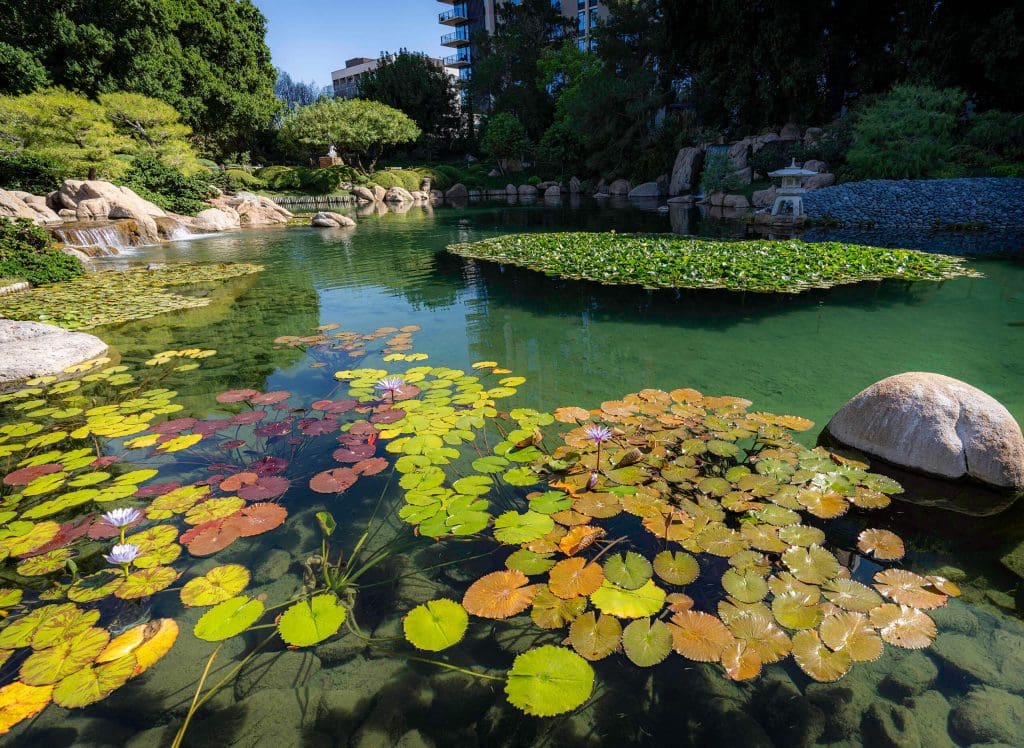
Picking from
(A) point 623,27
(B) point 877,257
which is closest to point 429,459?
(B) point 877,257

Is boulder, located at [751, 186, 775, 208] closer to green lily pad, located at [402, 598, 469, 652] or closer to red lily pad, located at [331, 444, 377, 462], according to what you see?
red lily pad, located at [331, 444, 377, 462]

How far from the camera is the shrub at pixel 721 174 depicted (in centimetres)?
1986

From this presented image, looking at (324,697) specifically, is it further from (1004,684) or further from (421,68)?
(421,68)

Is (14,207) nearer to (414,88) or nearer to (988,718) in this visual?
(988,718)

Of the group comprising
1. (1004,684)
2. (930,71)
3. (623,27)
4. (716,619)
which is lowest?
(1004,684)

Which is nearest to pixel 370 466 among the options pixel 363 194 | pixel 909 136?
pixel 909 136

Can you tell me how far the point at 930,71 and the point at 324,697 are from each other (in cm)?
2464

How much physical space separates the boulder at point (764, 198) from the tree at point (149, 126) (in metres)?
22.8

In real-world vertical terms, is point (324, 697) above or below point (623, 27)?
below

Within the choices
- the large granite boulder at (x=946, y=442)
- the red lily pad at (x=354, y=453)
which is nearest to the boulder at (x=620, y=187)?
the large granite boulder at (x=946, y=442)

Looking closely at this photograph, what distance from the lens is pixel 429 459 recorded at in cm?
302

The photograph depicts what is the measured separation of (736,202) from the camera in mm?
18984

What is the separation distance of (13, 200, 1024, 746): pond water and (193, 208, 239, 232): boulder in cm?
1030

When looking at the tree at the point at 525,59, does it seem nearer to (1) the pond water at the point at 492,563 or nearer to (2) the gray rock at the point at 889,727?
(1) the pond water at the point at 492,563
